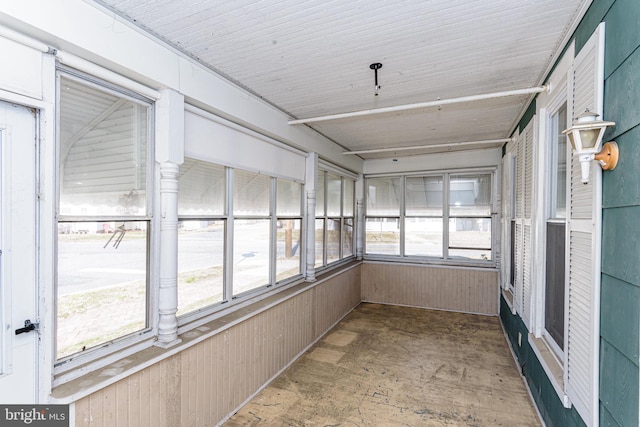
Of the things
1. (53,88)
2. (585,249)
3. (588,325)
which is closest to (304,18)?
(53,88)

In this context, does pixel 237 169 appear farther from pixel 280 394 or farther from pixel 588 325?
pixel 588 325

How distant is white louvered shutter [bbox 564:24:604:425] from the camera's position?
1.56 m

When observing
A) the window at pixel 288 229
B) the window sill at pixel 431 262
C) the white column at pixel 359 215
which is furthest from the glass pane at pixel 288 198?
the window sill at pixel 431 262

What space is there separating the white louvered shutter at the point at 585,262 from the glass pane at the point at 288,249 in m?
2.75

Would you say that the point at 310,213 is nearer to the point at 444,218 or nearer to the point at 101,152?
the point at 101,152

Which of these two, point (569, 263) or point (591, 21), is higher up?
point (591, 21)

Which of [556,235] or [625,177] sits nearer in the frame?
[625,177]

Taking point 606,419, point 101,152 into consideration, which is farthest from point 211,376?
point 606,419

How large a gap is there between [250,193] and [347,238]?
3.13 metres

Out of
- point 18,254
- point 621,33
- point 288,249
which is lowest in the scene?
point 288,249

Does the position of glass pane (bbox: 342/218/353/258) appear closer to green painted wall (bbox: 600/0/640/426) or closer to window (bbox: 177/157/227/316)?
window (bbox: 177/157/227/316)

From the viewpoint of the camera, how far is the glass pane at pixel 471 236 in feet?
18.8

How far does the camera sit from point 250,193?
3283mm

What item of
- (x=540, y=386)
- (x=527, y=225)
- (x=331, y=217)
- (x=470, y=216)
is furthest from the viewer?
(x=470, y=216)
